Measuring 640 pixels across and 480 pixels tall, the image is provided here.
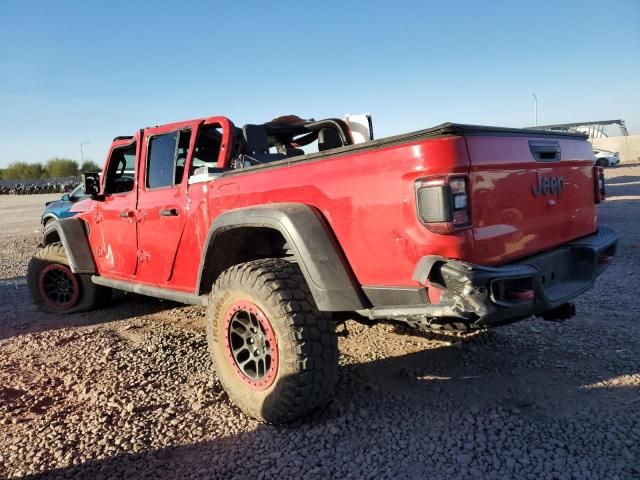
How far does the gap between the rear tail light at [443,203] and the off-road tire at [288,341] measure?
0.94 m

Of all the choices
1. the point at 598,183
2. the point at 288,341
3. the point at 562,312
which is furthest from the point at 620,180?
the point at 288,341

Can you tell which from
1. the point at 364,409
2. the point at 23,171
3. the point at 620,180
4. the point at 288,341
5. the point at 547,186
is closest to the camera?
the point at 288,341

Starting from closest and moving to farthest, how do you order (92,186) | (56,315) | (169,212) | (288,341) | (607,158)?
(288,341), (169,212), (92,186), (56,315), (607,158)

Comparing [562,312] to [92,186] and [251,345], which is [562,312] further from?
[92,186]

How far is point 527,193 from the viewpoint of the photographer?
2859 millimetres

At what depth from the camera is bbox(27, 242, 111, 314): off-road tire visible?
582 cm

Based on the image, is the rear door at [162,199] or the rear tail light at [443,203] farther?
the rear door at [162,199]

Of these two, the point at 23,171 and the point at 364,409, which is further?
the point at 23,171

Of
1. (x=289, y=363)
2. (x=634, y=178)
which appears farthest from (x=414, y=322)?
(x=634, y=178)

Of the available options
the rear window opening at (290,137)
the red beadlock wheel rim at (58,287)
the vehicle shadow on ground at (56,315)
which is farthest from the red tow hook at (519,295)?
the red beadlock wheel rim at (58,287)

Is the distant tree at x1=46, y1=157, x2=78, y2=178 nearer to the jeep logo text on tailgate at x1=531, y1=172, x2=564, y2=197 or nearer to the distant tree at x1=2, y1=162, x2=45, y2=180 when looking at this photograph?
the distant tree at x1=2, y1=162, x2=45, y2=180

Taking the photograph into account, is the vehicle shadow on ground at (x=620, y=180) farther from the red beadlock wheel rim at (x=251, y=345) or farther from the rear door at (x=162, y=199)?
the red beadlock wheel rim at (x=251, y=345)

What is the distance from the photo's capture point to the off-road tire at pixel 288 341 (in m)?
2.85

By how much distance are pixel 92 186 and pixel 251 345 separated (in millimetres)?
3069
